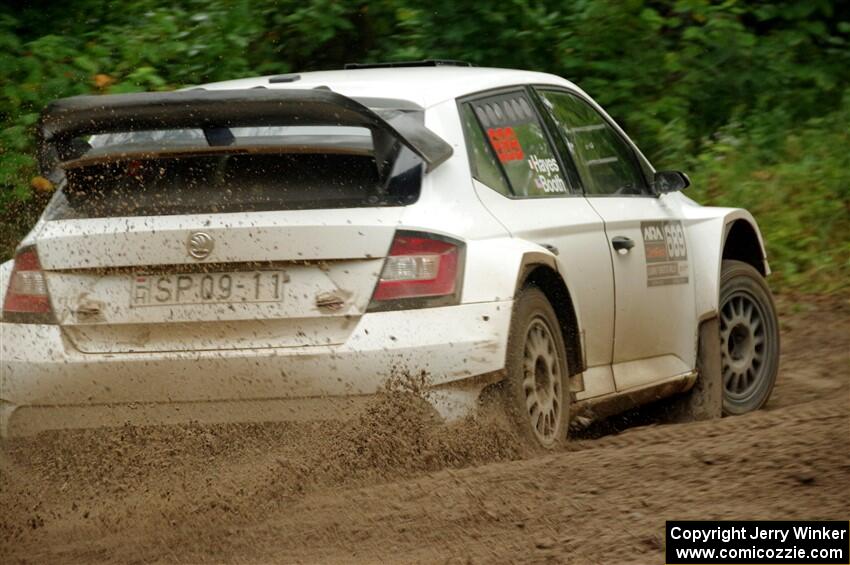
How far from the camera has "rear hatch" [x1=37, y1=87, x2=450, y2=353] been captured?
17.0 ft

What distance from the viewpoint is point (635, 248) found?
22.6ft

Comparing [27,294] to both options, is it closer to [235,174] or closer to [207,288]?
[207,288]

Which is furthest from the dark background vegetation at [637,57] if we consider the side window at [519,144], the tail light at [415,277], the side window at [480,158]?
the tail light at [415,277]

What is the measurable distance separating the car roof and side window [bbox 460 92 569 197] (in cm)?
8

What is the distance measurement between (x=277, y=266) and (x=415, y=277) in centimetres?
47

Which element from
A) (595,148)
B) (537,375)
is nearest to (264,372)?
(537,375)

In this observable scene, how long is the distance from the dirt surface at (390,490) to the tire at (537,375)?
12 cm

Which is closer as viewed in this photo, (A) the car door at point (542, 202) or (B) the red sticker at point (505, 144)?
(A) the car door at point (542, 202)

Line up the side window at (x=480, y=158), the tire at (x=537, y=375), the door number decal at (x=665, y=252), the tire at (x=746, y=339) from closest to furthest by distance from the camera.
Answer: the tire at (x=537, y=375), the side window at (x=480, y=158), the door number decal at (x=665, y=252), the tire at (x=746, y=339)

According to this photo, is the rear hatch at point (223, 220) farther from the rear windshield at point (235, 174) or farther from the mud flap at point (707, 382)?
the mud flap at point (707, 382)

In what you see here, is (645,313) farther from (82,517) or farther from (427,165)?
(82,517)

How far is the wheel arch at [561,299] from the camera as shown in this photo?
580 centimetres

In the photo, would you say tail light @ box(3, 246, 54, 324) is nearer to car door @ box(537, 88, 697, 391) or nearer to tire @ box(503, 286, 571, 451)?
tire @ box(503, 286, 571, 451)

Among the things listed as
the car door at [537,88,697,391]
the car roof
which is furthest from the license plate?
the car door at [537,88,697,391]
